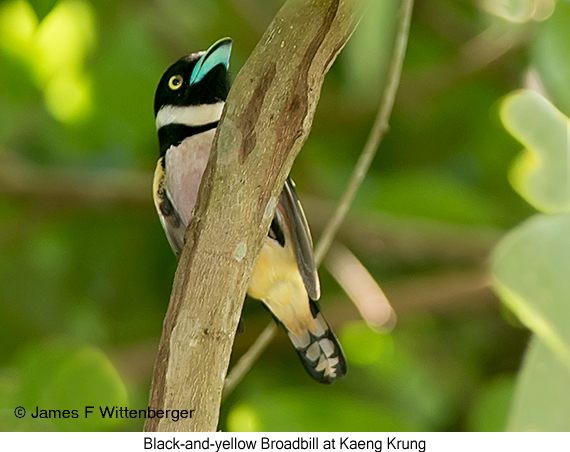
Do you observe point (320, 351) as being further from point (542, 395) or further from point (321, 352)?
point (542, 395)

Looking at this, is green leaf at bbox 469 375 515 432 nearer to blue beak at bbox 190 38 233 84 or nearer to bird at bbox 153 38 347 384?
bird at bbox 153 38 347 384

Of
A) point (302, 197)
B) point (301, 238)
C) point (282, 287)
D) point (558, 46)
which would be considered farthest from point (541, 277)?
point (302, 197)

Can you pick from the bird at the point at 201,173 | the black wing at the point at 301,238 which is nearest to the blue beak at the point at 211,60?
the bird at the point at 201,173

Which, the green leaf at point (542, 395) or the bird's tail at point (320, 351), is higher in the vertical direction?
the bird's tail at point (320, 351)

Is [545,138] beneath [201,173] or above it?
beneath

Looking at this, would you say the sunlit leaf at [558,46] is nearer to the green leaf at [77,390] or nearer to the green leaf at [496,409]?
the green leaf at [77,390]

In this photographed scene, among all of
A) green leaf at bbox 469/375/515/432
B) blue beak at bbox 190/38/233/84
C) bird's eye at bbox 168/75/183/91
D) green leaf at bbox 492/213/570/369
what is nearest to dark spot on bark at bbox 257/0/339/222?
green leaf at bbox 492/213/570/369
